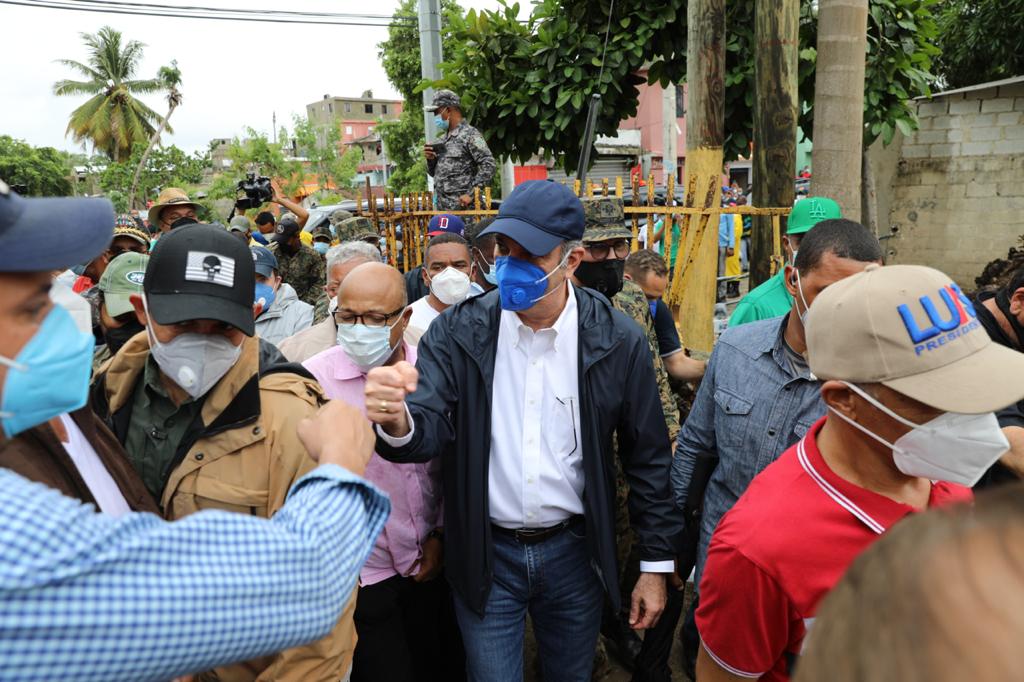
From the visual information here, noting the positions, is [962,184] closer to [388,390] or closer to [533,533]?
[533,533]

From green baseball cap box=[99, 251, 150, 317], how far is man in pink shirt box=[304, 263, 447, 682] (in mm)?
878

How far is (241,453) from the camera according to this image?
1802 millimetres

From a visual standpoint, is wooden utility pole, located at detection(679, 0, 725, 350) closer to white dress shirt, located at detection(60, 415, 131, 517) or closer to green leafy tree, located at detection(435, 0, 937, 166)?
green leafy tree, located at detection(435, 0, 937, 166)

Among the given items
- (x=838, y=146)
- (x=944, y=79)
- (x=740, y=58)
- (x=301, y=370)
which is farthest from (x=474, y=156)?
(x=944, y=79)

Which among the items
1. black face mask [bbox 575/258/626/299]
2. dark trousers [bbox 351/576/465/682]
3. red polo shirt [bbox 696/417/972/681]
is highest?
black face mask [bbox 575/258/626/299]

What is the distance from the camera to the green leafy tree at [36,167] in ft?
126

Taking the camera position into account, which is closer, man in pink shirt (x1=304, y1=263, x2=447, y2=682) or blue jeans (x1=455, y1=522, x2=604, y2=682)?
blue jeans (x1=455, y1=522, x2=604, y2=682)

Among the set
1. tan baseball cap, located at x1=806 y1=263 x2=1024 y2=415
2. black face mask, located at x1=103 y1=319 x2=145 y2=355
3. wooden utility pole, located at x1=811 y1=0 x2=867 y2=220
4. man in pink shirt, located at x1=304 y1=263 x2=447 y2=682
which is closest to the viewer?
tan baseball cap, located at x1=806 y1=263 x2=1024 y2=415

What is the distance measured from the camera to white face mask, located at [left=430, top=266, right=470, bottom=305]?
13.0 ft

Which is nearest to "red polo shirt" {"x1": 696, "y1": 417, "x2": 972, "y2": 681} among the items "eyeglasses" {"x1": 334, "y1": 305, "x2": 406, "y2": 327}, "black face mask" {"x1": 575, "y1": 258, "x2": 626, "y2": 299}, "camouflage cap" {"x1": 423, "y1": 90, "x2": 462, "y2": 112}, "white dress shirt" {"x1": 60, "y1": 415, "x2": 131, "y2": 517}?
"white dress shirt" {"x1": 60, "y1": 415, "x2": 131, "y2": 517}

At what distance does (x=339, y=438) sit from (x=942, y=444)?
4.24ft

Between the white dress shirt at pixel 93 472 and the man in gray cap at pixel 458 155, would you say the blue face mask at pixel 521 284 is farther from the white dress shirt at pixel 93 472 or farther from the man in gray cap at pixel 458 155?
the man in gray cap at pixel 458 155

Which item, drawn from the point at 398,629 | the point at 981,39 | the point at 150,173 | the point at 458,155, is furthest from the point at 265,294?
the point at 150,173

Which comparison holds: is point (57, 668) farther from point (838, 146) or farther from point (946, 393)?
point (838, 146)
